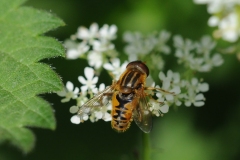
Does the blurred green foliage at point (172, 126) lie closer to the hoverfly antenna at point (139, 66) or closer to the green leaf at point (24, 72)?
the green leaf at point (24, 72)

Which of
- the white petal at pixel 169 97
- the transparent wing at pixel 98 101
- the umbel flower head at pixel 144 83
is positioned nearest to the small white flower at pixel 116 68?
the umbel flower head at pixel 144 83

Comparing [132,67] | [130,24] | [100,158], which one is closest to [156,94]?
[132,67]

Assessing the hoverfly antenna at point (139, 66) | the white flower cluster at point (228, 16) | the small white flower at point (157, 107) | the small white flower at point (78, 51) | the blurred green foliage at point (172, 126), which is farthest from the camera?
the blurred green foliage at point (172, 126)

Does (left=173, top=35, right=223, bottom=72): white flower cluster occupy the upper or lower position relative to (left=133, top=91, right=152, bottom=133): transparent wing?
upper

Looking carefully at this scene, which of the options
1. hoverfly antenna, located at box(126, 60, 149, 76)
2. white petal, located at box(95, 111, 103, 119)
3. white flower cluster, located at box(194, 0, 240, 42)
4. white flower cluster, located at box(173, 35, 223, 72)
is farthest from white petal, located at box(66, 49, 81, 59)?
white flower cluster, located at box(194, 0, 240, 42)

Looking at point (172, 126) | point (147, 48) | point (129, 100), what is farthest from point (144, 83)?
point (172, 126)

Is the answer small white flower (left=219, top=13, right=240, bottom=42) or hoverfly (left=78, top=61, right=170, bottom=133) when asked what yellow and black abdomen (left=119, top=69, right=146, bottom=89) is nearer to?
hoverfly (left=78, top=61, right=170, bottom=133)

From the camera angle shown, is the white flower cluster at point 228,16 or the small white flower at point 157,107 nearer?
the small white flower at point 157,107
